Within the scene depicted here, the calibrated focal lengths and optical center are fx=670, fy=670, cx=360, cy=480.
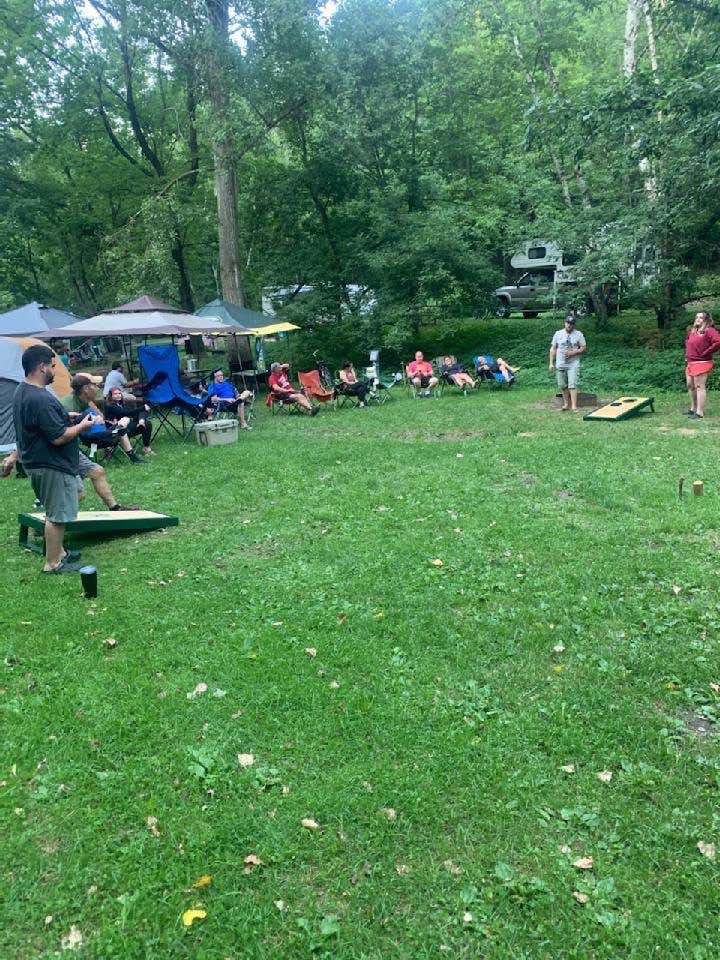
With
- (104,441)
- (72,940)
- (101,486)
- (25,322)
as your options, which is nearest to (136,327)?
(104,441)

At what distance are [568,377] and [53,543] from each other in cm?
854

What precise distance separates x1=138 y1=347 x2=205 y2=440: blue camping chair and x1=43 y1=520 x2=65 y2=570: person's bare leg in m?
5.36

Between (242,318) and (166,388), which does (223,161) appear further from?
Result: (166,388)

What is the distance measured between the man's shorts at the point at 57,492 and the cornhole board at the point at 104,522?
55 centimetres

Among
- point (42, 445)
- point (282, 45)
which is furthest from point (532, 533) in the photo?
point (282, 45)

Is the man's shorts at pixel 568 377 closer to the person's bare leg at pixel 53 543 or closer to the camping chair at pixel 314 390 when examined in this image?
the camping chair at pixel 314 390

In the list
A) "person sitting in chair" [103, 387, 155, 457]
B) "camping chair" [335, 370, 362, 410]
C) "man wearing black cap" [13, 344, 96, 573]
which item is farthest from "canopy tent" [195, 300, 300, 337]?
"man wearing black cap" [13, 344, 96, 573]

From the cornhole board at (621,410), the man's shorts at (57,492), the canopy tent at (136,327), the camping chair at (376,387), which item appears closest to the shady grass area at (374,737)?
the man's shorts at (57,492)

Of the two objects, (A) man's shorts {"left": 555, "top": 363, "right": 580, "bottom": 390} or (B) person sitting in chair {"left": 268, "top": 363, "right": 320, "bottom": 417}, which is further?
(B) person sitting in chair {"left": 268, "top": 363, "right": 320, "bottom": 417}

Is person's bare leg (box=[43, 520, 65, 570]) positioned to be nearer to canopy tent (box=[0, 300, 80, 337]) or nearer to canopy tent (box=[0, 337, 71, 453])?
canopy tent (box=[0, 337, 71, 453])

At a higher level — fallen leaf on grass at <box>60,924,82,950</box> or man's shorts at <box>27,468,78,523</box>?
man's shorts at <box>27,468,78,523</box>

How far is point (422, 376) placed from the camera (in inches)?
540

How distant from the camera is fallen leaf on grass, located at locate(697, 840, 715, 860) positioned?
229 centimetres

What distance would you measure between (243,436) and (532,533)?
607 centimetres
